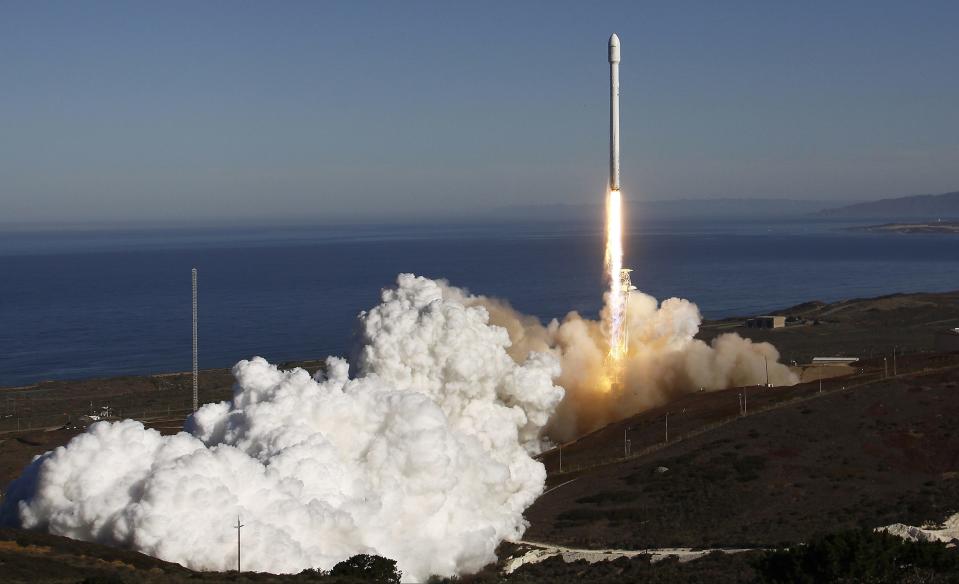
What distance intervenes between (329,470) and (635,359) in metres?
35.9

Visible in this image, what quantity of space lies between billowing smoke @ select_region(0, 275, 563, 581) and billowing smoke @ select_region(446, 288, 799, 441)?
35.4 feet

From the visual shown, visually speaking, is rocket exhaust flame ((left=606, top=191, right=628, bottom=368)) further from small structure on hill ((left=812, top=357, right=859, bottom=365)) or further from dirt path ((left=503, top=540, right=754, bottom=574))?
dirt path ((left=503, top=540, right=754, bottom=574))

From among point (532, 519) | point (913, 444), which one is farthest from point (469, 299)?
point (913, 444)

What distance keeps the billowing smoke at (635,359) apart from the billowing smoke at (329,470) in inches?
425

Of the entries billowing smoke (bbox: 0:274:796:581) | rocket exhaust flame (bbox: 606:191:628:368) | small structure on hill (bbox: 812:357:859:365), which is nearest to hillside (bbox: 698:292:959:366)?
small structure on hill (bbox: 812:357:859:365)

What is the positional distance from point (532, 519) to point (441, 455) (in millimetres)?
8213

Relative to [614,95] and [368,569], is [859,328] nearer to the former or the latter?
[614,95]

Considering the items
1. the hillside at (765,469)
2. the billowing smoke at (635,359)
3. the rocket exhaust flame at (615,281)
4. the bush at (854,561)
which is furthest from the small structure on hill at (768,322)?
the bush at (854,561)

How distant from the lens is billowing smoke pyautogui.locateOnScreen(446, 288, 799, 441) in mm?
72831

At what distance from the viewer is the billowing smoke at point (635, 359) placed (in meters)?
72.8

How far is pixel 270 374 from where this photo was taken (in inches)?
1983

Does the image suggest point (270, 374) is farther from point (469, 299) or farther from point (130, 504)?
point (469, 299)

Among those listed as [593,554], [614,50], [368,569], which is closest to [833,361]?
[614,50]

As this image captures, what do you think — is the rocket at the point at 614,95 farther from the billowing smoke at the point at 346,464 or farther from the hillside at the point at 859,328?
the hillside at the point at 859,328
